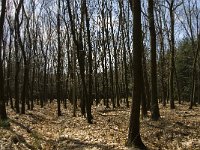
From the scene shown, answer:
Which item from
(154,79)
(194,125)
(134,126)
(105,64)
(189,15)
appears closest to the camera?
(134,126)

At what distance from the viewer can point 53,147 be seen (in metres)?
12.3

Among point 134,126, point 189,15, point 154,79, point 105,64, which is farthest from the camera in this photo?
point 105,64

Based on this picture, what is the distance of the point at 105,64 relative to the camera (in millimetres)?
35812

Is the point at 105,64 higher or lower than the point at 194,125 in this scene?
higher

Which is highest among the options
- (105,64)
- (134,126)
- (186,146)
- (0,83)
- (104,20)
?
(104,20)

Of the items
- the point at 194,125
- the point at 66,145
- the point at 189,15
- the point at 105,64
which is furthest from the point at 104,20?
the point at 66,145

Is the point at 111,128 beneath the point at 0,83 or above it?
beneath

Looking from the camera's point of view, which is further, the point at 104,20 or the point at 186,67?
the point at 186,67

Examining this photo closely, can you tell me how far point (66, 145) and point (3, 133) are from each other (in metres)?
2.44

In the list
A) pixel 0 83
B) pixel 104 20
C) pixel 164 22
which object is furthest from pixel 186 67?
pixel 0 83

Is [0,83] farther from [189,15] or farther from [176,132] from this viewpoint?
[189,15]

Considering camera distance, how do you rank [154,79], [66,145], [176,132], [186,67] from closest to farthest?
[66,145] → [176,132] → [154,79] → [186,67]

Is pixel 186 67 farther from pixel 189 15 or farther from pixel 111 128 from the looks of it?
pixel 111 128

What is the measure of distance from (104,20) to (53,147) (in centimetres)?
2373
